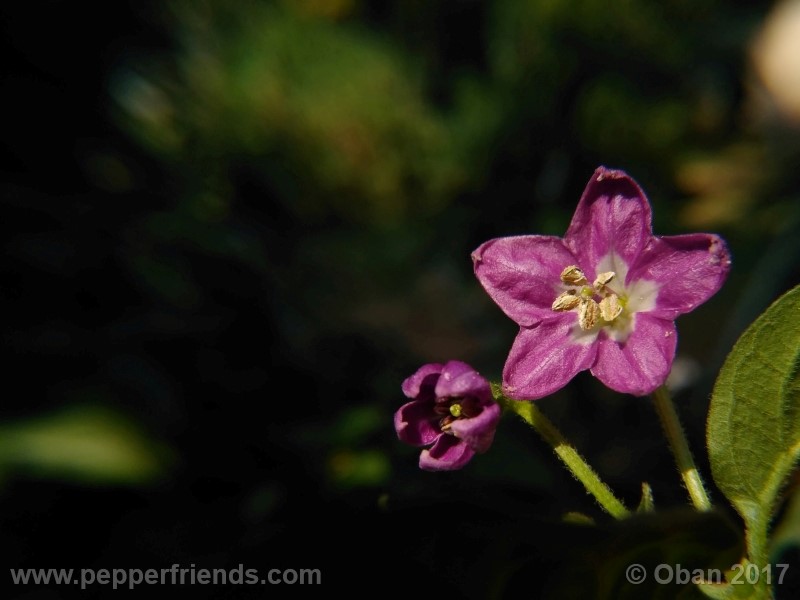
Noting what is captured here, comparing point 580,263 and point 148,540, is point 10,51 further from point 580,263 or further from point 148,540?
point 580,263

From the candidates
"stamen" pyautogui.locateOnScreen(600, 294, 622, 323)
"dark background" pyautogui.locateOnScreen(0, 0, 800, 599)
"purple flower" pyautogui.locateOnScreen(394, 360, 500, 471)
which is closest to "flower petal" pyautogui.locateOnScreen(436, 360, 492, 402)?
"purple flower" pyautogui.locateOnScreen(394, 360, 500, 471)

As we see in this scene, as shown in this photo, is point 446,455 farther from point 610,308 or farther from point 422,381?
point 610,308

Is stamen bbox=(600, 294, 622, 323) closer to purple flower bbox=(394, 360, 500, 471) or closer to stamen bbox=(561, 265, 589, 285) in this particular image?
stamen bbox=(561, 265, 589, 285)

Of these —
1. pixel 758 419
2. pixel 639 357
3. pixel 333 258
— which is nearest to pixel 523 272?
pixel 639 357

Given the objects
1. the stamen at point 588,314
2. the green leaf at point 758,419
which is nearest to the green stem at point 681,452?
the green leaf at point 758,419

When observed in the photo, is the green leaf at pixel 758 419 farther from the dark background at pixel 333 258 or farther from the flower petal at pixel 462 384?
the flower petal at pixel 462 384

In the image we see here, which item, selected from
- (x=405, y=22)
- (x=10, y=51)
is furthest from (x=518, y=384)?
(x=405, y=22)
